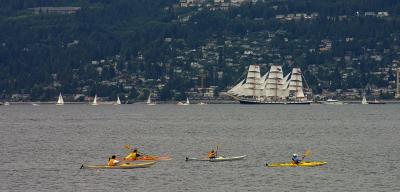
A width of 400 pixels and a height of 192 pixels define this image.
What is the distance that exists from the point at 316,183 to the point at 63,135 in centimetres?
7905

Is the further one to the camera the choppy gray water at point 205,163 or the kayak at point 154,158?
the kayak at point 154,158

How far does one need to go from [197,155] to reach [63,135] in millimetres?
47943

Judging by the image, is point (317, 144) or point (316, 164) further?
point (317, 144)

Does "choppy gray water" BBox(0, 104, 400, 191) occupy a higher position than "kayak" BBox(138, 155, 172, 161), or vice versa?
"kayak" BBox(138, 155, 172, 161)

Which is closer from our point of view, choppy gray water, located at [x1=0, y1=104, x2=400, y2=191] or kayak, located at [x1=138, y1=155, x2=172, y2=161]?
choppy gray water, located at [x1=0, y1=104, x2=400, y2=191]

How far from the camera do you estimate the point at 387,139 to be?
160000 mm

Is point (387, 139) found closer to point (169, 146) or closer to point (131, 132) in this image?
point (169, 146)

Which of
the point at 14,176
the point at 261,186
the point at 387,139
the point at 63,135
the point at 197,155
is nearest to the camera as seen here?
the point at 261,186

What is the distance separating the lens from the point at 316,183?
105m

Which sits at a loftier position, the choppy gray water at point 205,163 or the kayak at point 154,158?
the kayak at point 154,158

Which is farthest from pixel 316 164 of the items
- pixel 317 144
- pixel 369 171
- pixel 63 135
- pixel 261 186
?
pixel 63 135

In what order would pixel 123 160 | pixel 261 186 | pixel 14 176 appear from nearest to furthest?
pixel 261 186, pixel 14 176, pixel 123 160

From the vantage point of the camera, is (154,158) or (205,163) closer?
(205,163)

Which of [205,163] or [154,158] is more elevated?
[154,158]
